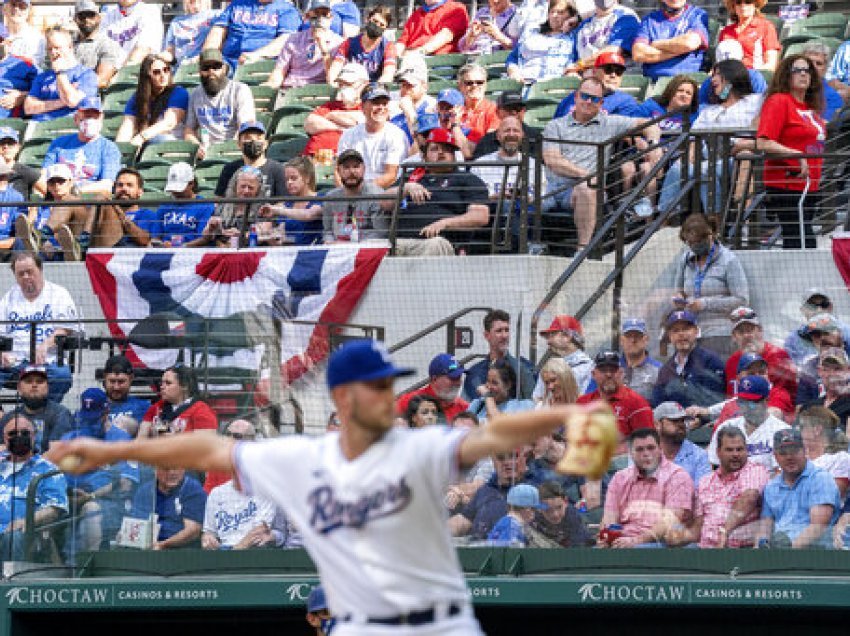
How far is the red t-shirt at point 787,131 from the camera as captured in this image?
1266cm

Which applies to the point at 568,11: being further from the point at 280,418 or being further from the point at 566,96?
the point at 280,418

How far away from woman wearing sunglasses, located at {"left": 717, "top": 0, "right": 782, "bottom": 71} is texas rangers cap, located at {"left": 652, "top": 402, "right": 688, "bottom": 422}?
539 cm

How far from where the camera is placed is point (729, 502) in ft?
31.0

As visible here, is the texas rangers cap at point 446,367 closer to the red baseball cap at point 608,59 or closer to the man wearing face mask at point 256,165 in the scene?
the man wearing face mask at point 256,165

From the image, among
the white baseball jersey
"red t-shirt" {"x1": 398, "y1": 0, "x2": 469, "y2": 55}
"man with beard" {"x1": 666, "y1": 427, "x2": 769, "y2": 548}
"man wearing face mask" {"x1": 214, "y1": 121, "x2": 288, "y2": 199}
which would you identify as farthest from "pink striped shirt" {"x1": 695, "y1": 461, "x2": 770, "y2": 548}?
"red t-shirt" {"x1": 398, "y1": 0, "x2": 469, "y2": 55}

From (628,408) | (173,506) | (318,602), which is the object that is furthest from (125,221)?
(318,602)

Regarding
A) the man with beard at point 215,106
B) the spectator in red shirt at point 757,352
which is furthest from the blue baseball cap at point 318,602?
the man with beard at point 215,106

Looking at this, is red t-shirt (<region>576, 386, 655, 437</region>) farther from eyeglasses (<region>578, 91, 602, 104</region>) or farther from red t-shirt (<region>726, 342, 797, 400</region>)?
eyeglasses (<region>578, 91, 602, 104</region>)

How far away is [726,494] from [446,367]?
6.77ft

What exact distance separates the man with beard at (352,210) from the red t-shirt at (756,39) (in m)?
3.18

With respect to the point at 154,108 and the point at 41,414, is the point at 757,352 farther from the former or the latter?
the point at 154,108

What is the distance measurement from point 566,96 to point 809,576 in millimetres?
6465

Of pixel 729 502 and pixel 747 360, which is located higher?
pixel 747 360

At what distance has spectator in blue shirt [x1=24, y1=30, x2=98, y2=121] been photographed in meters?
17.6
